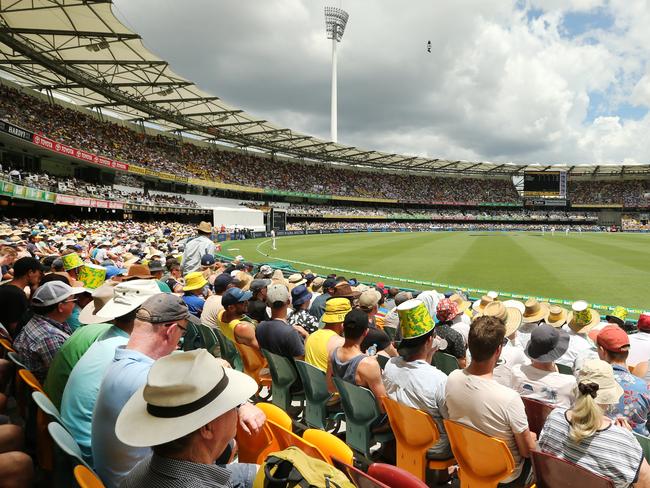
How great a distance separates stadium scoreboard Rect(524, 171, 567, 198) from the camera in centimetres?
6347

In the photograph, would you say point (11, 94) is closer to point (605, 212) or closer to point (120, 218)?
point (120, 218)

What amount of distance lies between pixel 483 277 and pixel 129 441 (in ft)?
61.0

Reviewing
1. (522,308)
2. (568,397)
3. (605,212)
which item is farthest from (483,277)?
(605,212)

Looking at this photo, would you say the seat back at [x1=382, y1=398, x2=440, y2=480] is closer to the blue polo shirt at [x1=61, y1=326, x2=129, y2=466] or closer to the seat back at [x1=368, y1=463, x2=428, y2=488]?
the seat back at [x1=368, y1=463, x2=428, y2=488]

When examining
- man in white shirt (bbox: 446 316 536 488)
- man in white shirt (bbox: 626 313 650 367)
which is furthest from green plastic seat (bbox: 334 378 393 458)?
man in white shirt (bbox: 626 313 650 367)

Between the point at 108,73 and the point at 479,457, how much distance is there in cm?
4036

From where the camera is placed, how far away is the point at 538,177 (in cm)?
6381

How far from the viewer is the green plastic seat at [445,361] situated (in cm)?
499

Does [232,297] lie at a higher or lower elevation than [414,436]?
higher

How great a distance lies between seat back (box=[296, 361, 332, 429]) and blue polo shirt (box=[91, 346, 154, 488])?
80.1 inches

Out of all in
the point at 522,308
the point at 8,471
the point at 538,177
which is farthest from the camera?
the point at 538,177

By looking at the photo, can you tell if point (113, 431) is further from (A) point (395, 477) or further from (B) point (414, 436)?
(B) point (414, 436)

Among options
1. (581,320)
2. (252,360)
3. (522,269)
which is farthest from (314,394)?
(522,269)

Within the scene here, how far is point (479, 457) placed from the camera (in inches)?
120
